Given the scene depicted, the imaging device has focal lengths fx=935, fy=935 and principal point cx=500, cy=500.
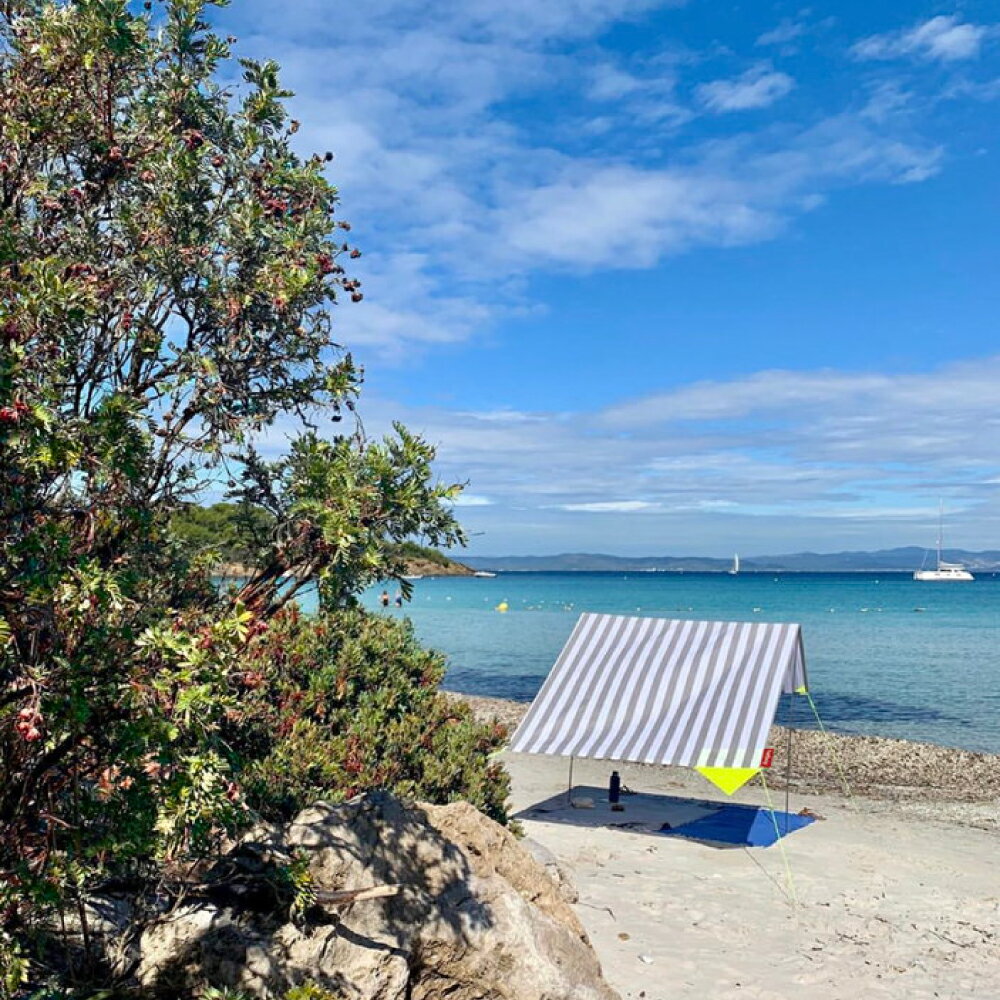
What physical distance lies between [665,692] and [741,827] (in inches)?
83.1

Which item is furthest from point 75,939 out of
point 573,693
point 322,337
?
point 573,693

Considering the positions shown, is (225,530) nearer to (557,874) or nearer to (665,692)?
(557,874)

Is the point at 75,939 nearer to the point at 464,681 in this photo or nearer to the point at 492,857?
the point at 492,857

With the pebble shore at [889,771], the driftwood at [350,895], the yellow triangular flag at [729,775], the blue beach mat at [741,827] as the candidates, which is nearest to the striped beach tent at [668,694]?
the yellow triangular flag at [729,775]

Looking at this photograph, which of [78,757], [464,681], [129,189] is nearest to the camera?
[78,757]

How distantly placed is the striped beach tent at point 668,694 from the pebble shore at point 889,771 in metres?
2.90

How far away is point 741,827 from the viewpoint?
1291 cm

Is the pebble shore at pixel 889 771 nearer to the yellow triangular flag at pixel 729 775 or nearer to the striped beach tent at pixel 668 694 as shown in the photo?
the striped beach tent at pixel 668 694

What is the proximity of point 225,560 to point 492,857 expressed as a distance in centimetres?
290

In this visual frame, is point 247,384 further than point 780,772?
No

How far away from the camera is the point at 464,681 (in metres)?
37.0

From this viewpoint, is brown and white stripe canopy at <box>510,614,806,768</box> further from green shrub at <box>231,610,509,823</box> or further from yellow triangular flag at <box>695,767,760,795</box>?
green shrub at <box>231,610,509,823</box>

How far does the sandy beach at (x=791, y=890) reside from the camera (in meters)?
7.59

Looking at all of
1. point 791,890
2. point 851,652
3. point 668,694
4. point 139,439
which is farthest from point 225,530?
point 851,652
